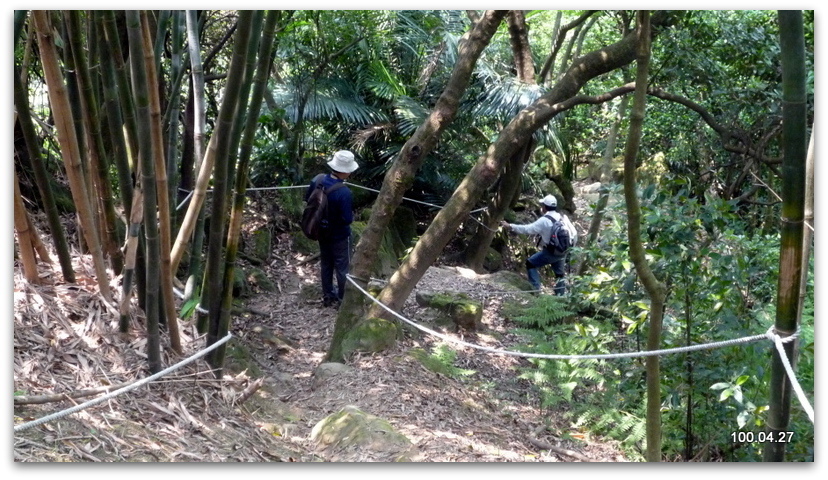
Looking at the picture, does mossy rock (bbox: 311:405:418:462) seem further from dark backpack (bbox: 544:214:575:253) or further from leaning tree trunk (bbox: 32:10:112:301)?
dark backpack (bbox: 544:214:575:253)

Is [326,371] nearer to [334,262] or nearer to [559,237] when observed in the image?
[334,262]

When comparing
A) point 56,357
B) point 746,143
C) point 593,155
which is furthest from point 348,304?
point 593,155

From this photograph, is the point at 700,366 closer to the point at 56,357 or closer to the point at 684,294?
the point at 684,294

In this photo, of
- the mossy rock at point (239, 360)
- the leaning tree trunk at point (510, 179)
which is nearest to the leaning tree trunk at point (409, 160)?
the mossy rock at point (239, 360)

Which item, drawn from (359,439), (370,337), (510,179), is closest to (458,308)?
(370,337)

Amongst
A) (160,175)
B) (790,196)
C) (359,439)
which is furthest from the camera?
(359,439)

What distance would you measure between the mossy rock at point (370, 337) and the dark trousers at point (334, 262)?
968 millimetres

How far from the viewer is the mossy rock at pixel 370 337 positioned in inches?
187

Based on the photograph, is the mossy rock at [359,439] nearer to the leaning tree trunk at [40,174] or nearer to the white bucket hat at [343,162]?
the leaning tree trunk at [40,174]

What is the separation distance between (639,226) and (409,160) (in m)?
2.22

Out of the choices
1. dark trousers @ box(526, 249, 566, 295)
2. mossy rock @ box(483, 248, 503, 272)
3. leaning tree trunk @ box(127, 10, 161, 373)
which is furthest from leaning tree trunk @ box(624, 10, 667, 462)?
mossy rock @ box(483, 248, 503, 272)

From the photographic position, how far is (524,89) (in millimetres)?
7812

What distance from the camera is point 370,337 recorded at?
4797 mm

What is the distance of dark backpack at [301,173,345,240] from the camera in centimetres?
557
